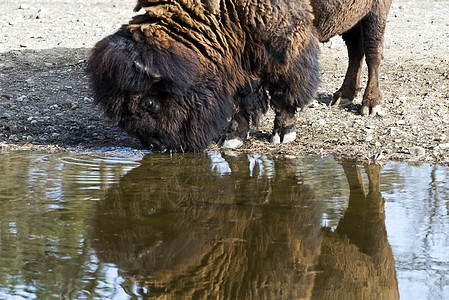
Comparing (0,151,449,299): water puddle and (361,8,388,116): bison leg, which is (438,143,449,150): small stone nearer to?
(0,151,449,299): water puddle

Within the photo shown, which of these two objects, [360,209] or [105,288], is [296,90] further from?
[105,288]

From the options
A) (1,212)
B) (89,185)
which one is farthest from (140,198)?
(1,212)

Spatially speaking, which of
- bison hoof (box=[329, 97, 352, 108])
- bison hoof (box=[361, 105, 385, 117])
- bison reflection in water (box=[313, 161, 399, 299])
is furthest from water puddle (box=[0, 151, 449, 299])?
bison hoof (box=[329, 97, 352, 108])

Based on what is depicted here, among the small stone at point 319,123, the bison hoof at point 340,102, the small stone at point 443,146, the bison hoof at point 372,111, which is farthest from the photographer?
the bison hoof at point 340,102

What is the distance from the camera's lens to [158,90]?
18.5ft

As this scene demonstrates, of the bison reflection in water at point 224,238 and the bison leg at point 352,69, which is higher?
the bison leg at point 352,69

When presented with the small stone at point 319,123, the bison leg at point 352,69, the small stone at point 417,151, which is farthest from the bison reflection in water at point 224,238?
the bison leg at point 352,69

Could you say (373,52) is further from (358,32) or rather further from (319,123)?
(319,123)

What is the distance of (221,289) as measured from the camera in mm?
3131

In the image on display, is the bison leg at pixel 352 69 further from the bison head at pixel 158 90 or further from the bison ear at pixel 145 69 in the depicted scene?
the bison ear at pixel 145 69

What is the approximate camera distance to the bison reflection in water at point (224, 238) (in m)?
3.21

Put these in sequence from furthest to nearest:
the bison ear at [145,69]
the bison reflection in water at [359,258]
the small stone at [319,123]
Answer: the small stone at [319,123] → the bison ear at [145,69] → the bison reflection in water at [359,258]

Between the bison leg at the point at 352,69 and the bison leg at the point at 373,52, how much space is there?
0.76 feet

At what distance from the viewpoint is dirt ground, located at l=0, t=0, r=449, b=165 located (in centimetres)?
644
